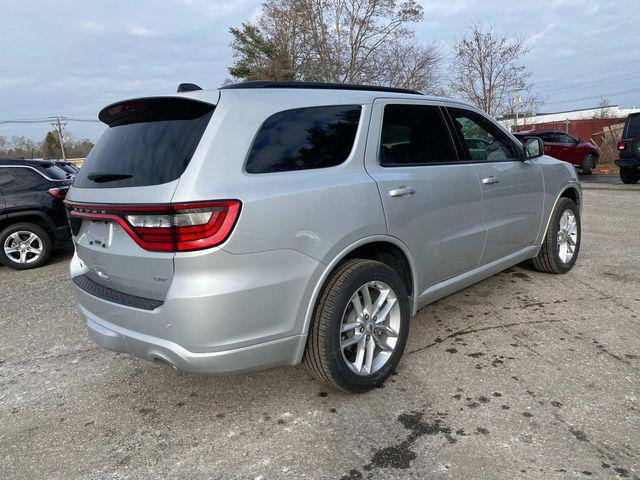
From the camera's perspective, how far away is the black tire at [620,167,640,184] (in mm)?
12891

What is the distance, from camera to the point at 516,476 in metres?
2.12

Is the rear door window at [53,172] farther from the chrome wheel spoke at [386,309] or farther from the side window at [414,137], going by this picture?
the chrome wheel spoke at [386,309]

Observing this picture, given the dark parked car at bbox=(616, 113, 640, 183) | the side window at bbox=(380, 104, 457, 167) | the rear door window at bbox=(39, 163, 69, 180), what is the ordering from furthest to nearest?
the dark parked car at bbox=(616, 113, 640, 183)
the rear door window at bbox=(39, 163, 69, 180)
the side window at bbox=(380, 104, 457, 167)

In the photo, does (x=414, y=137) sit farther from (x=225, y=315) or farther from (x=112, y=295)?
(x=112, y=295)

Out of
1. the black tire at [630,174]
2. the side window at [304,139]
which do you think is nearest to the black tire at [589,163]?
the black tire at [630,174]

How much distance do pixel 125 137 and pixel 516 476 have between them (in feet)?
8.59

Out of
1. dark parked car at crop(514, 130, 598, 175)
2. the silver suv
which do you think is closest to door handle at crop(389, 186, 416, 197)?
the silver suv

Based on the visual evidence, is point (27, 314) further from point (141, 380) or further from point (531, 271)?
point (531, 271)

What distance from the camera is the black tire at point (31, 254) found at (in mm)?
6562

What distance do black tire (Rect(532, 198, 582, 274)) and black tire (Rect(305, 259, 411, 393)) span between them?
2658 millimetres

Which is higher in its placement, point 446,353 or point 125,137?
point 125,137

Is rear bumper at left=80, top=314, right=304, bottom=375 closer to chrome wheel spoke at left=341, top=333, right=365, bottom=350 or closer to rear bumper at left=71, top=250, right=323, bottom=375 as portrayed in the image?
rear bumper at left=71, top=250, right=323, bottom=375

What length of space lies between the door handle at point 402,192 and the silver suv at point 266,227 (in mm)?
14

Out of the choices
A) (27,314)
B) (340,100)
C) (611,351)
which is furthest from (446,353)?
(27,314)
